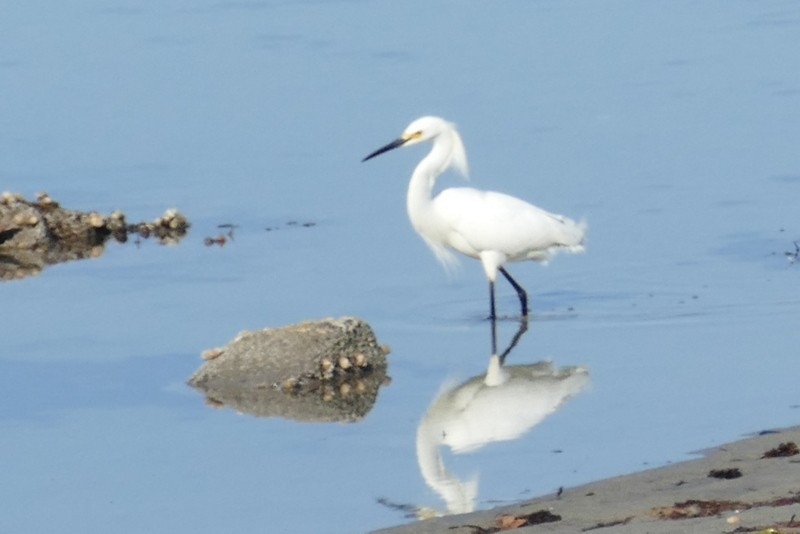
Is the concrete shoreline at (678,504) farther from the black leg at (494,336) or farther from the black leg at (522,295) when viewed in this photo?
the black leg at (522,295)

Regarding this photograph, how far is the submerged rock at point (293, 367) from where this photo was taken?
10648mm

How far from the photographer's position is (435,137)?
13.5 m

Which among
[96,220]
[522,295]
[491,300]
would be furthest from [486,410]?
[96,220]

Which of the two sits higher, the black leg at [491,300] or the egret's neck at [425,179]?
the egret's neck at [425,179]

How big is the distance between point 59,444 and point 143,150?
768 centimetres

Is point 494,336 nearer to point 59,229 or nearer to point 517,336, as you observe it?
point 517,336

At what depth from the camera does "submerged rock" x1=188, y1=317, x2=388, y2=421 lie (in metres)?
10.6

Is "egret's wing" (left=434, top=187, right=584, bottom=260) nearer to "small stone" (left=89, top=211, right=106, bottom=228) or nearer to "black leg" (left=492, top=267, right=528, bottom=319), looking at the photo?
"black leg" (left=492, top=267, right=528, bottom=319)

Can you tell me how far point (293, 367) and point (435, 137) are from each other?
130 inches

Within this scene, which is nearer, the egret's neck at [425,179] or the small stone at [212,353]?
the small stone at [212,353]

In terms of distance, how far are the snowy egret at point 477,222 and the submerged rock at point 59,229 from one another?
2.37 m

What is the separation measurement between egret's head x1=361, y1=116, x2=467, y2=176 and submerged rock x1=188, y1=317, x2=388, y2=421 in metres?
2.85

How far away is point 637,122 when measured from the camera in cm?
1745

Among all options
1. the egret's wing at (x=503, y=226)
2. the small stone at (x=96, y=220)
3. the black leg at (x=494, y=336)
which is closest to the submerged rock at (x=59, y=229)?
the small stone at (x=96, y=220)
